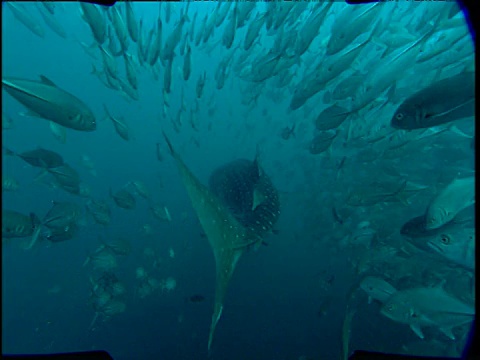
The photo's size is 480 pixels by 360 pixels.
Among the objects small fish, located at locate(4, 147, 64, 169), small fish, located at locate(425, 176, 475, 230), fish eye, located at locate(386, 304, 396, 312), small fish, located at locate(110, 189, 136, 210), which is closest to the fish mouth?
small fish, located at locate(425, 176, 475, 230)

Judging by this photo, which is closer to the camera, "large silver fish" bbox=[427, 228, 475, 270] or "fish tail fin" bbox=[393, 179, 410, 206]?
"large silver fish" bbox=[427, 228, 475, 270]

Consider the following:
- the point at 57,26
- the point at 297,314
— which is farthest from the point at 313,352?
the point at 57,26

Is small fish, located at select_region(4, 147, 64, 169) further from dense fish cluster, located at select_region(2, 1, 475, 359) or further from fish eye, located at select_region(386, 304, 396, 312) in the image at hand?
fish eye, located at select_region(386, 304, 396, 312)

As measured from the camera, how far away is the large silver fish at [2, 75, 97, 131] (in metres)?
2.24

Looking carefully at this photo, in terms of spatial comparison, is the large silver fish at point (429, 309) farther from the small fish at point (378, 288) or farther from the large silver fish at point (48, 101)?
the large silver fish at point (48, 101)

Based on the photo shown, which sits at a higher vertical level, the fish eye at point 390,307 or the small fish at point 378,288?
the fish eye at point 390,307

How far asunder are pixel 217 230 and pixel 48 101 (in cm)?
180

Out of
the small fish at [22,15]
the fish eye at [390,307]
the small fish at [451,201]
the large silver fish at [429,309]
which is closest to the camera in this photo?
the small fish at [451,201]

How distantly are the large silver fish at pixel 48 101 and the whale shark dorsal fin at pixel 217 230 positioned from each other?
1.43 m

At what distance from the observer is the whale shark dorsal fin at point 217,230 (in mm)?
1742

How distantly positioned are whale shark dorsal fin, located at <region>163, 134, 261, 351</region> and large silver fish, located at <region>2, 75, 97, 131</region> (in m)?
1.43

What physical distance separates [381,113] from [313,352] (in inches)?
241

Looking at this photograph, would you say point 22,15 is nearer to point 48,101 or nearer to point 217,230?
point 48,101

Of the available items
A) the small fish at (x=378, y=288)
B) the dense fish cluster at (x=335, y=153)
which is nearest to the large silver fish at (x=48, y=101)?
the dense fish cluster at (x=335, y=153)
